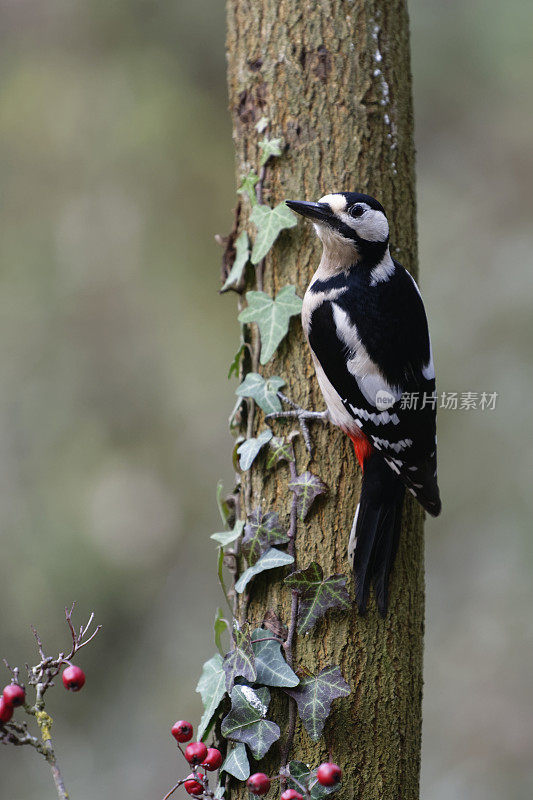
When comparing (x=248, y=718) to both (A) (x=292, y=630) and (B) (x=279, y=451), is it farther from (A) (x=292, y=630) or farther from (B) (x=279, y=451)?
(B) (x=279, y=451)

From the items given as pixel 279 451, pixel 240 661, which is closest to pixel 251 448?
pixel 279 451

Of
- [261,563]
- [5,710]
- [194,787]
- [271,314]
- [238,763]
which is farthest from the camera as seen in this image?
[271,314]

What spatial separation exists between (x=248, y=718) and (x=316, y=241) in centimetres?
91

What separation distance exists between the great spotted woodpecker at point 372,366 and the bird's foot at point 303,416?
0.9 inches

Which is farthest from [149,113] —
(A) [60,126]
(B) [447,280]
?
(B) [447,280]

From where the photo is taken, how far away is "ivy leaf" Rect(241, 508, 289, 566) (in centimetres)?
138

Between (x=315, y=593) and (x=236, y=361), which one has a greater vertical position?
(x=236, y=361)

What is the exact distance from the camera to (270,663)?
51.5 inches

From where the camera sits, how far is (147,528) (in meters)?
3.11

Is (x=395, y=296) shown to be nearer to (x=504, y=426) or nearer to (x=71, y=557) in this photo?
(x=504, y=426)

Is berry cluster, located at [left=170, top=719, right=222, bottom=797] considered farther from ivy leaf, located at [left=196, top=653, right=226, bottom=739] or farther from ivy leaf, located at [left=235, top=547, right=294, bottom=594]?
ivy leaf, located at [left=235, top=547, right=294, bottom=594]

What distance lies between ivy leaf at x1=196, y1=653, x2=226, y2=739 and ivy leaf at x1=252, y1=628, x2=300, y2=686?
0.23 feet

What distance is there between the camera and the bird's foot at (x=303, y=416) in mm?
1423

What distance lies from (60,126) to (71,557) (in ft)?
5.93
